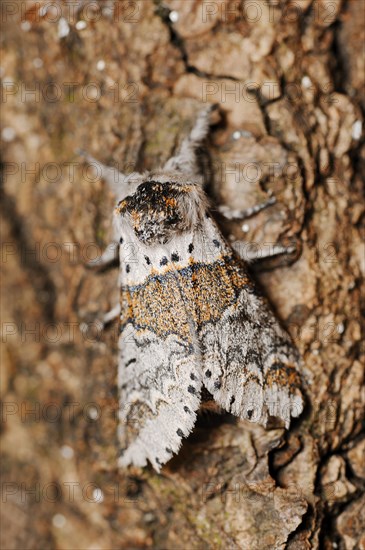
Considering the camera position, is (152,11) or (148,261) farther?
(152,11)

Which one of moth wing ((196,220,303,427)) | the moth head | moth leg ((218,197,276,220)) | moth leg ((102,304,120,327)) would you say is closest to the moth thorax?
the moth head

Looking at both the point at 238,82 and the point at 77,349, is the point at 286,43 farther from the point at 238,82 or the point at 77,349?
the point at 77,349

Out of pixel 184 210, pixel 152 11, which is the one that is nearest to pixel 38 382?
pixel 184 210

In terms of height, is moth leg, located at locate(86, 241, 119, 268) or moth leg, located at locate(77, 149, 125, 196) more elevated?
moth leg, located at locate(77, 149, 125, 196)

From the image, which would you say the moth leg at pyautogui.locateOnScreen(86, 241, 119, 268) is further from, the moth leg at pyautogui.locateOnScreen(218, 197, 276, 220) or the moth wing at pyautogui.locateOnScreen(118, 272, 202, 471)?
the moth leg at pyautogui.locateOnScreen(218, 197, 276, 220)

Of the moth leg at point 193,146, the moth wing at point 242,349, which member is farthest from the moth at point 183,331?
the moth leg at point 193,146

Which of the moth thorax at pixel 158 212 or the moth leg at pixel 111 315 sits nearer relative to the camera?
the moth thorax at pixel 158 212

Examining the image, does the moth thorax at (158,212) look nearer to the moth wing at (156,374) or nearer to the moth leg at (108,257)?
the moth wing at (156,374)
